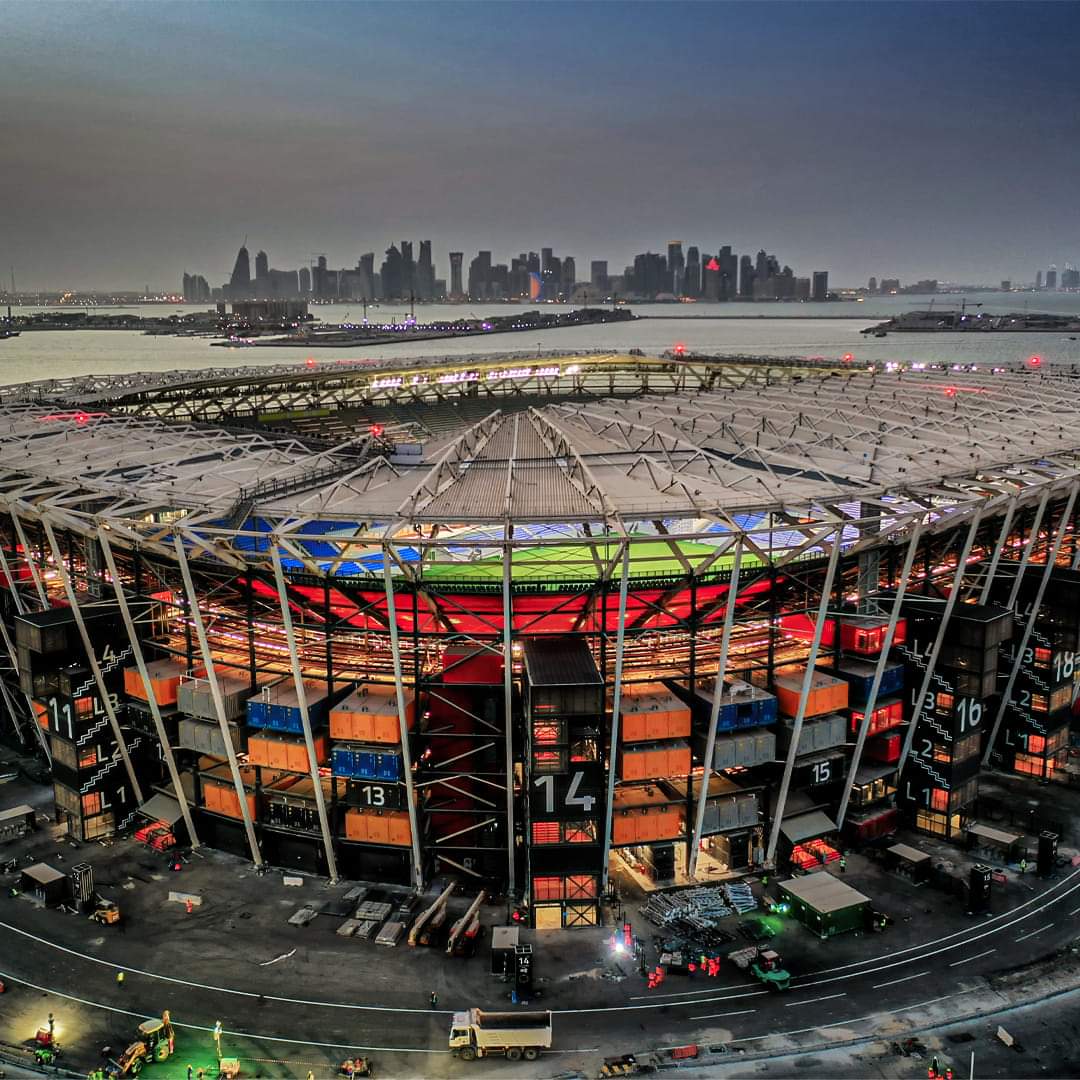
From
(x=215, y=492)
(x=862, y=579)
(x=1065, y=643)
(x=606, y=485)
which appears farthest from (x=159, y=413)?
(x=1065, y=643)

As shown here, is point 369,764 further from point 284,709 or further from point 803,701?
point 803,701

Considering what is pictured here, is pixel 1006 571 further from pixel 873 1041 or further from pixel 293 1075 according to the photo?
pixel 293 1075

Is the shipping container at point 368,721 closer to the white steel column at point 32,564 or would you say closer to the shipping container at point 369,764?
the shipping container at point 369,764

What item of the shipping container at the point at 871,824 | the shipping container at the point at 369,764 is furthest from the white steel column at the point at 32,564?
the shipping container at the point at 871,824

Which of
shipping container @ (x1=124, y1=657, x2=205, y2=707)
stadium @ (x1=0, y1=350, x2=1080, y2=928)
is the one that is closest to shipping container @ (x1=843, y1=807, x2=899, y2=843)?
stadium @ (x1=0, y1=350, x2=1080, y2=928)

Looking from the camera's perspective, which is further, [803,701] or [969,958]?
[803,701]

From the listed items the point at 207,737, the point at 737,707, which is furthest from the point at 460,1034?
the point at 207,737

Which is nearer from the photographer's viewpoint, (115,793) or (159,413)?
(115,793)
